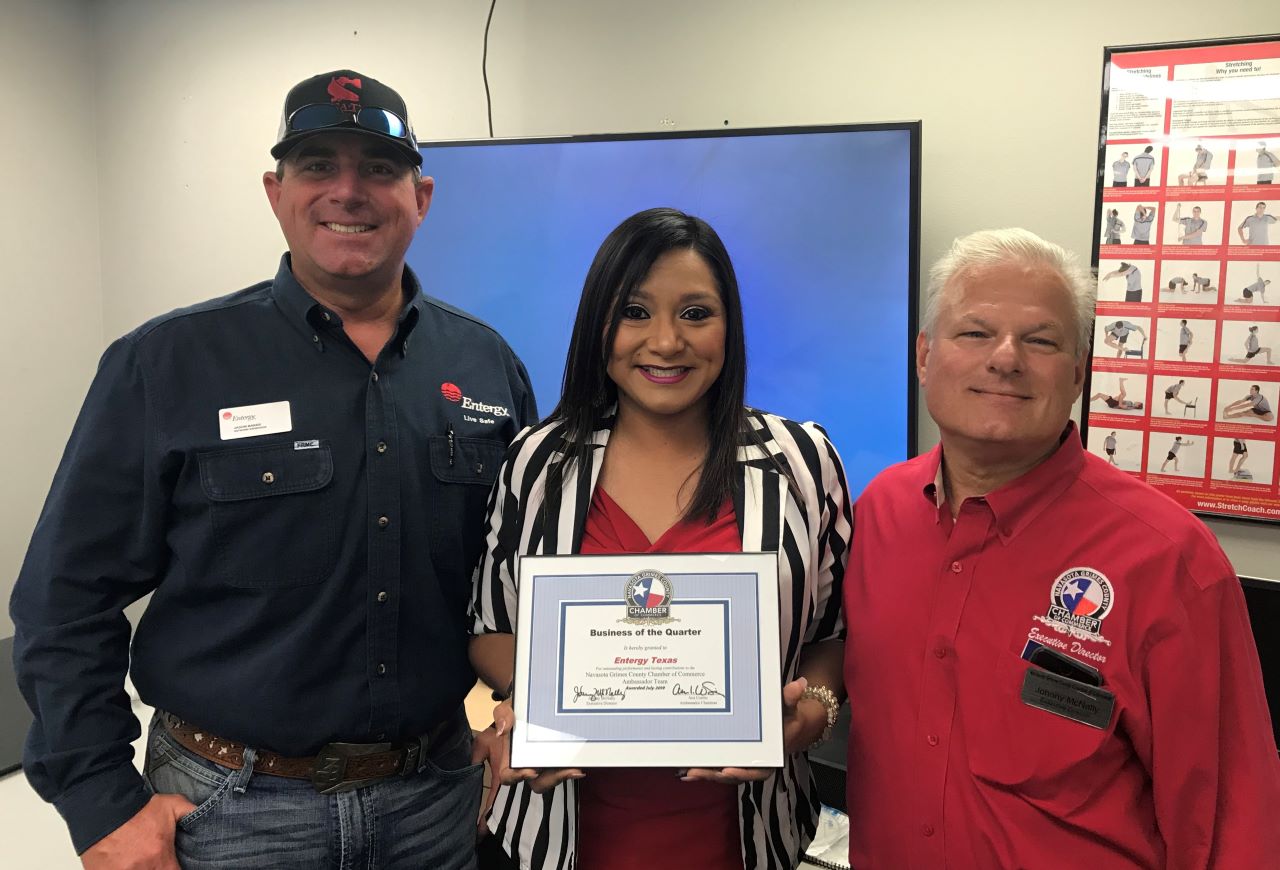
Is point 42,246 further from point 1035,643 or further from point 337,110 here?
point 1035,643

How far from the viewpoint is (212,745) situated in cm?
157

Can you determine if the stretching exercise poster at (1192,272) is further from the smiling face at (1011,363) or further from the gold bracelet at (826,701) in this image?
the gold bracelet at (826,701)

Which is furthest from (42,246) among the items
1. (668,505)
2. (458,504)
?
(668,505)

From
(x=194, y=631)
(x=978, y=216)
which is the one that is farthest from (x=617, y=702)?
(x=978, y=216)

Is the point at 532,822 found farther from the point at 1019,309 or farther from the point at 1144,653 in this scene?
the point at 1019,309

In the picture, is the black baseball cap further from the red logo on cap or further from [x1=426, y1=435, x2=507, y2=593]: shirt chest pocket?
[x1=426, y1=435, x2=507, y2=593]: shirt chest pocket

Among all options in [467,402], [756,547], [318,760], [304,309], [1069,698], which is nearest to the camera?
[1069,698]

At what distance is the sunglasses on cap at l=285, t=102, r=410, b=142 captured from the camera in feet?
5.31

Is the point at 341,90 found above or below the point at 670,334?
above

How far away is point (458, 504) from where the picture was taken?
68.1 inches

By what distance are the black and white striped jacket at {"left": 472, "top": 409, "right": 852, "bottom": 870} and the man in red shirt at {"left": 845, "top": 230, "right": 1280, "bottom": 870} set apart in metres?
0.09

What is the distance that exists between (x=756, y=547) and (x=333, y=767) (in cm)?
84
